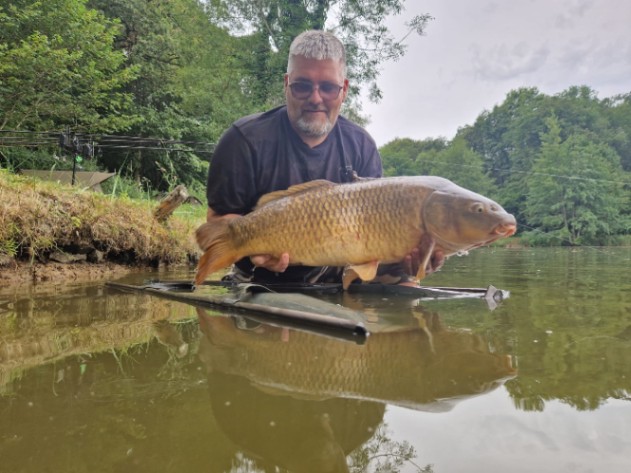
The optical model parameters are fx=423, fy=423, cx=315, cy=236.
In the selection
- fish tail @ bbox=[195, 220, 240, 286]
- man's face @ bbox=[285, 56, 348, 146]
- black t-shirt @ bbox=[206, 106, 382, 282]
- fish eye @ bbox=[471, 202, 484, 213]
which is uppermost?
man's face @ bbox=[285, 56, 348, 146]

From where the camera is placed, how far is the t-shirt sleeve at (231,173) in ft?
6.50

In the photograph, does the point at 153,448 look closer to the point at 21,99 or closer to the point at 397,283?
the point at 397,283

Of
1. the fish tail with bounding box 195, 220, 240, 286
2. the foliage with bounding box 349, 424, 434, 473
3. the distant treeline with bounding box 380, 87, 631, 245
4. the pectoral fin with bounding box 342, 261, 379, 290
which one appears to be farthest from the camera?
the distant treeline with bounding box 380, 87, 631, 245

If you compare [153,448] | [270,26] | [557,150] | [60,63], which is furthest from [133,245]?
[557,150]

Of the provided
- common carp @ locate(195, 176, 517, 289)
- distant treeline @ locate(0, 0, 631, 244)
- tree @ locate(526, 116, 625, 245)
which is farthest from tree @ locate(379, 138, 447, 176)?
common carp @ locate(195, 176, 517, 289)

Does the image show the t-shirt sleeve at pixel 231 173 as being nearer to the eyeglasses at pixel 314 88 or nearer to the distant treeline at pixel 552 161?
the eyeglasses at pixel 314 88

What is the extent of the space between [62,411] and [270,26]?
50.0 ft

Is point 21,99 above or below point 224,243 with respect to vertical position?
above

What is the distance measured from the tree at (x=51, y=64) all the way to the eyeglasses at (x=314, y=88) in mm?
5565

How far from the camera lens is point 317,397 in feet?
2.31

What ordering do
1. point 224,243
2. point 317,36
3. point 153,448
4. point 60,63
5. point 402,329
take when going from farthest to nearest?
point 60,63 → point 317,36 → point 224,243 → point 402,329 → point 153,448

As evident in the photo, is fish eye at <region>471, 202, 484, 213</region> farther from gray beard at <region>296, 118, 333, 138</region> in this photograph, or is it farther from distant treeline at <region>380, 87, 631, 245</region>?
distant treeline at <region>380, 87, 631, 245</region>

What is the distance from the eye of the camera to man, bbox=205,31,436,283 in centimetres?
195

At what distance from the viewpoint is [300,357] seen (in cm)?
96
